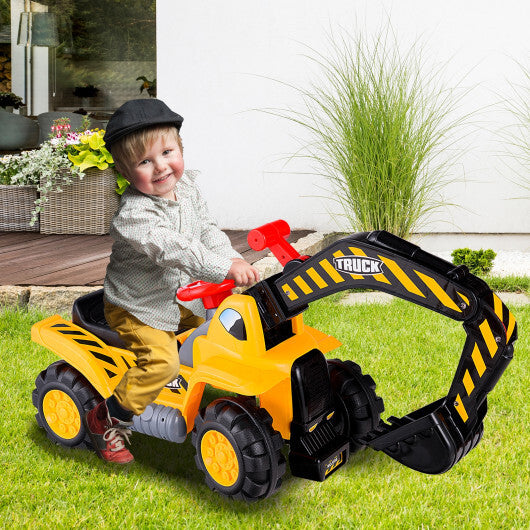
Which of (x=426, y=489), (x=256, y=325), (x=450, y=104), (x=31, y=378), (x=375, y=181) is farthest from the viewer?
(x=450, y=104)

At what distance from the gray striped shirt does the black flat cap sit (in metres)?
0.18

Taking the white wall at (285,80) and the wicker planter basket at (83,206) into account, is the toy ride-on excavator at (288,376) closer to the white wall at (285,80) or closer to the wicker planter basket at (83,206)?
the wicker planter basket at (83,206)

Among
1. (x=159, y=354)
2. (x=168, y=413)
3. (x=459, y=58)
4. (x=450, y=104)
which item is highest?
(x=459, y=58)

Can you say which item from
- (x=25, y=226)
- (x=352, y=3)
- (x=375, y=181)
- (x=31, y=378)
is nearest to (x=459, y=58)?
(x=352, y=3)

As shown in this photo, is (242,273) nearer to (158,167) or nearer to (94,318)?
(158,167)

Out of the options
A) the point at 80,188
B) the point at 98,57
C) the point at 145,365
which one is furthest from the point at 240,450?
the point at 98,57

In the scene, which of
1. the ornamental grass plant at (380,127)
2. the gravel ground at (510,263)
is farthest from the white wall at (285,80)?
the gravel ground at (510,263)

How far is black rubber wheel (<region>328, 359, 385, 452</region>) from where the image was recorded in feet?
6.64

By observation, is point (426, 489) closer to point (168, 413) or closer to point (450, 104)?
point (168, 413)

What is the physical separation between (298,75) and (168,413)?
4088 mm

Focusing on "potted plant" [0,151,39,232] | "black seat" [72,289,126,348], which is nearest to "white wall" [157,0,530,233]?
"potted plant" [0,151,39,232]

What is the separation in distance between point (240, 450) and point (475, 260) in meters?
3.20

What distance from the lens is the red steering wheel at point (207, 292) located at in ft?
6.16

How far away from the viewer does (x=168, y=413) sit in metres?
2.03
